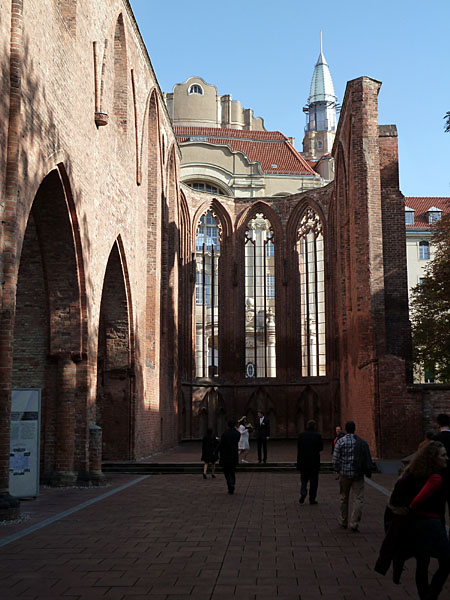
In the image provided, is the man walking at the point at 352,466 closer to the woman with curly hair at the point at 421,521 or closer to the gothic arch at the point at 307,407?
the woman with curly hair at the point at 421,521

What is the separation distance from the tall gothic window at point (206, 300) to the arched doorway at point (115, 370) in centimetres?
1373

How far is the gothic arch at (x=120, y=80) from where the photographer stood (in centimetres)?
1864

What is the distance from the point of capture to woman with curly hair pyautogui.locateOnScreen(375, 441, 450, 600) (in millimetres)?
4789

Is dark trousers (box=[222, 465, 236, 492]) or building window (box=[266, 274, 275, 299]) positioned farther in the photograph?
building window (box=[266, 274, 275, 299])

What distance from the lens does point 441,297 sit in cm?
2477

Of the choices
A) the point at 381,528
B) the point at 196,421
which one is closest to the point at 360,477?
the point at 381,528

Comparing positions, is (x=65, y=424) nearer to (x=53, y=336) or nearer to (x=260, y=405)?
(x=53, y=336)

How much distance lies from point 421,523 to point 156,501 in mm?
7727

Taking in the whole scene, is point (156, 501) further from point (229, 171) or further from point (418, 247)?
point (418, 247)

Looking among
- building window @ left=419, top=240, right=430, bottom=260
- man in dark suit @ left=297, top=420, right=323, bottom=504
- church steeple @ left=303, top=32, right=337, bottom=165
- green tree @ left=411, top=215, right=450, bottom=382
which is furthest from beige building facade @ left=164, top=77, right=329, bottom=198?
church steeple @ left=303, top=32, right=337, bottom=165

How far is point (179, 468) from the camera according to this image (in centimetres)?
1816

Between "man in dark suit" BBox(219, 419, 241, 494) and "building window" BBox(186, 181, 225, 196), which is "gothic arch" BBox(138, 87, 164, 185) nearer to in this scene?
"man in dark suit" BBox(219, 419, 241, 494)

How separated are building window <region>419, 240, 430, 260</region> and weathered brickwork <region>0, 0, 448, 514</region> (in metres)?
15.4

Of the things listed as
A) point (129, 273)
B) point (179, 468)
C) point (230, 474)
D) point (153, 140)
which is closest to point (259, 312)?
point (153, 140)
